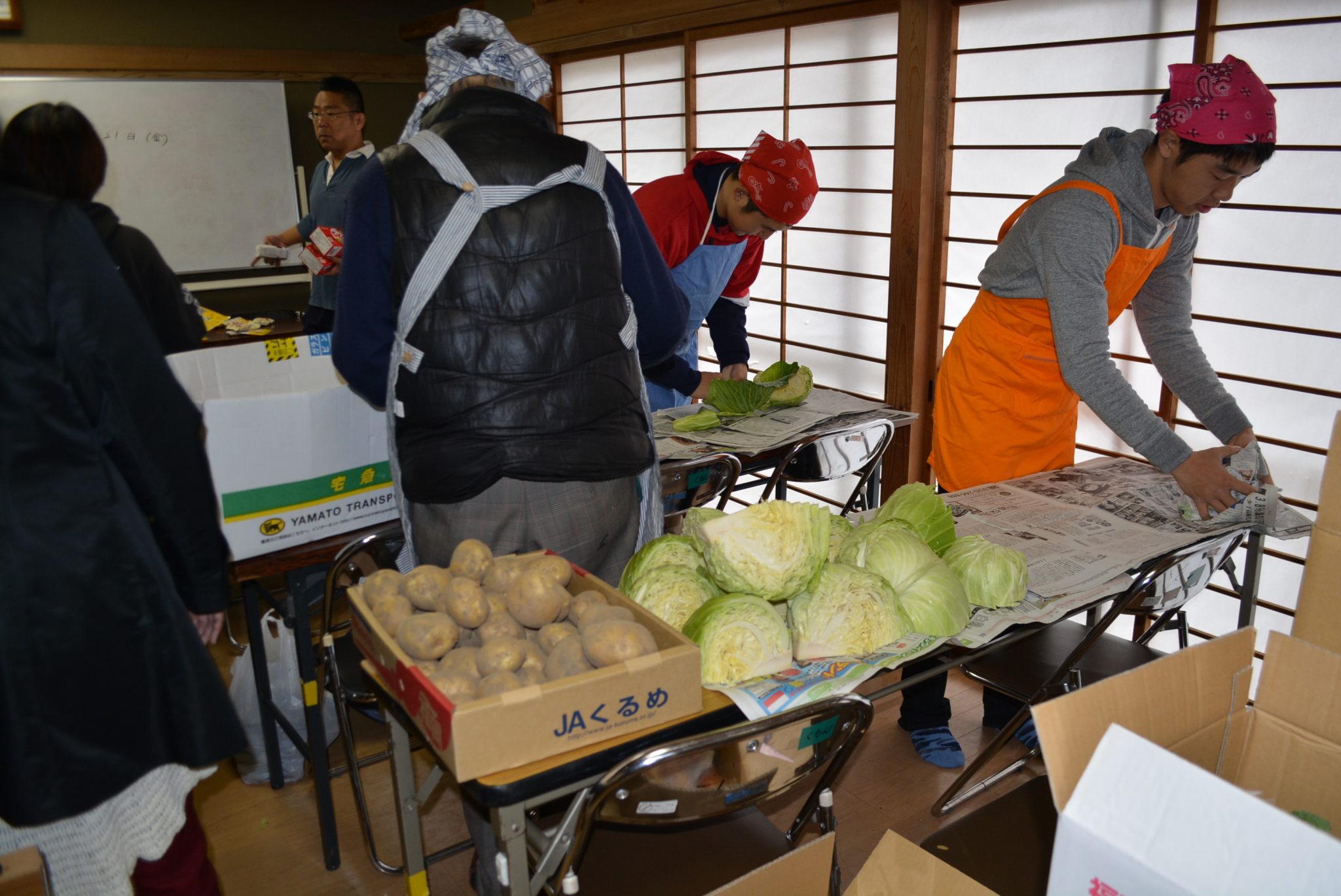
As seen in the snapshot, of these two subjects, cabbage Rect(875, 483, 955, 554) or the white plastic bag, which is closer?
cabbage Rect(875, 483, 955, 554)

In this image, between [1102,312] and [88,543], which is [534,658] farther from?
[1102,312]

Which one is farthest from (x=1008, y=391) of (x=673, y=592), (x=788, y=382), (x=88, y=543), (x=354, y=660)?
(x=88, y=543)

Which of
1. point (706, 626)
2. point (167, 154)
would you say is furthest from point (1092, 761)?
point (167, 154)

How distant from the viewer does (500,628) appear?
4.39 ft

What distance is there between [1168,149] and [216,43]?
6241 mm

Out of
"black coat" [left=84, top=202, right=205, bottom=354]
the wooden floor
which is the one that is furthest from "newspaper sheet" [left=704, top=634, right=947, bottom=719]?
"black coat" [left=84, top=202, right=205, bottom=354]

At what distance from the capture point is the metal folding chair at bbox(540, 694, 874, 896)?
1.25 m

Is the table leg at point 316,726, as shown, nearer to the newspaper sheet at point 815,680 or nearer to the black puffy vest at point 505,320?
the black puffy vest at point 505,320

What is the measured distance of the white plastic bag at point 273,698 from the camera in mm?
2467

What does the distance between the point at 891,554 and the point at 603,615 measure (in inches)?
20.7

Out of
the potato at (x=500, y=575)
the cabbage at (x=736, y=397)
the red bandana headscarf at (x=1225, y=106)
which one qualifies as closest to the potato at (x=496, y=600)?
the potato at (x=500, y=575)

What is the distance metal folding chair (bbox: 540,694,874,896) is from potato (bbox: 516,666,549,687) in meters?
0.16

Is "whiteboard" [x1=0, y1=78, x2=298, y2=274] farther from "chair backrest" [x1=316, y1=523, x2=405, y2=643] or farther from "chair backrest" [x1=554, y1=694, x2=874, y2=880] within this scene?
"chair backrest" [x1=554, y1=694, x2=874, y2=880]

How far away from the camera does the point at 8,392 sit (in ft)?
4.10
